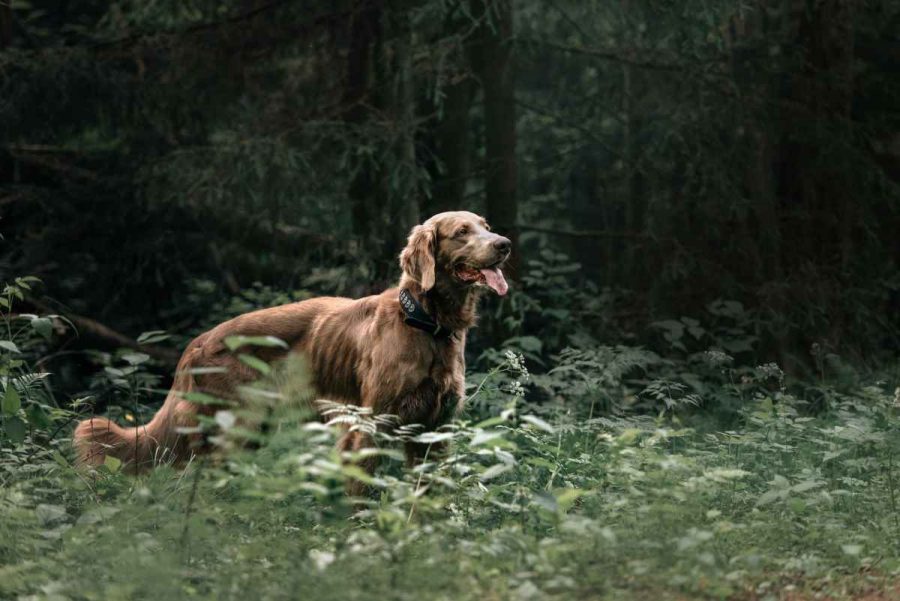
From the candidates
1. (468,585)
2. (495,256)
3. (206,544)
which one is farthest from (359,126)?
(468,585)

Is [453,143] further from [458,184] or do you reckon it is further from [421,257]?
[421,257]

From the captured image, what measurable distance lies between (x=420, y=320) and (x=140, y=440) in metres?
1.91

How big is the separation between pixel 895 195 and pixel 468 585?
27.3 feet

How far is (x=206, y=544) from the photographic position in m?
4.52

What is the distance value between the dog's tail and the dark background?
3539 millimetres

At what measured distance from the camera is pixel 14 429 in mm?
5715

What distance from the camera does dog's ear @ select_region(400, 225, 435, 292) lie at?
20.7ft

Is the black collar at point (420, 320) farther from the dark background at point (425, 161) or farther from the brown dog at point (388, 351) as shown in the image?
the dark background at point (425, 161)

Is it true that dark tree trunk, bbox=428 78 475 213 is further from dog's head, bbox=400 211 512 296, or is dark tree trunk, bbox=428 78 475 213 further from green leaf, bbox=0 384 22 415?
green leaf, bbox=0 384 22 415

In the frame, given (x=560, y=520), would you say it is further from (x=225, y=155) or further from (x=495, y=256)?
(x=225, y=155)

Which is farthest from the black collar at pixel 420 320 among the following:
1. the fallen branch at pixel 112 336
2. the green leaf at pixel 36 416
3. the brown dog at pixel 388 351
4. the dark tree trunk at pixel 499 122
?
the fallen branch at pixel 112 336

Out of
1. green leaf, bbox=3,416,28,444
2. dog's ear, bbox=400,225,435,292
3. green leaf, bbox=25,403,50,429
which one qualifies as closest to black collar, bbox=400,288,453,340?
dog's ear, bbox=400,225,435,292

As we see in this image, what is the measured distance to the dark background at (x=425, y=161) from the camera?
10.0m

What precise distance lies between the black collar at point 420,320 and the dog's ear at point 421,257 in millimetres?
110
